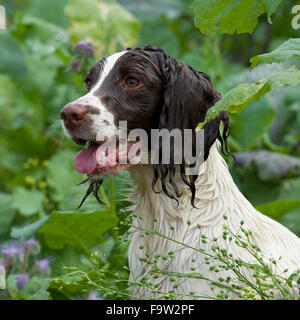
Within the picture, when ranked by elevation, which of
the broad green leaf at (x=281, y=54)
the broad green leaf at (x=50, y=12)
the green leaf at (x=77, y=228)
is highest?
the broad green leaf at (x=50, y=12)

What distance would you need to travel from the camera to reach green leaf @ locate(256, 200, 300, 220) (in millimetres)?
3307

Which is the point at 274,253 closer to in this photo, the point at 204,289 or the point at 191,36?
the point at 204,289

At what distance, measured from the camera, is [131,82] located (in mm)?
2324

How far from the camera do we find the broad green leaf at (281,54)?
2020 millimetres

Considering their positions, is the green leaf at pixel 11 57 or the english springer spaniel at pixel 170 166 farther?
the green leaf at pixel 11 57

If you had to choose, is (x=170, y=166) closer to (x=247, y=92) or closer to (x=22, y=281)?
(x=247, y=92)

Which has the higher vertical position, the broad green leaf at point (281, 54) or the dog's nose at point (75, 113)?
the broad green leaf at point (281, 54)

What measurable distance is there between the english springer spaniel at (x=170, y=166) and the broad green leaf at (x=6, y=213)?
194cm

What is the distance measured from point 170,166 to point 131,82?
0.32m

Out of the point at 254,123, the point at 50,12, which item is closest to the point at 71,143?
the point at 254,123

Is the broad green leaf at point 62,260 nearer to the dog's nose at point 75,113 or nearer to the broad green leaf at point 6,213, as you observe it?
the broad green leaf at point 6,213

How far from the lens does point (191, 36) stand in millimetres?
6730

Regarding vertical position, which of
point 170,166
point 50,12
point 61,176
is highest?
point 50,12

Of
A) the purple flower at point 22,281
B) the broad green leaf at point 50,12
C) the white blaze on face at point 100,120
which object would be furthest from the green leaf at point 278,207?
the broad green leaf at point 50,12
